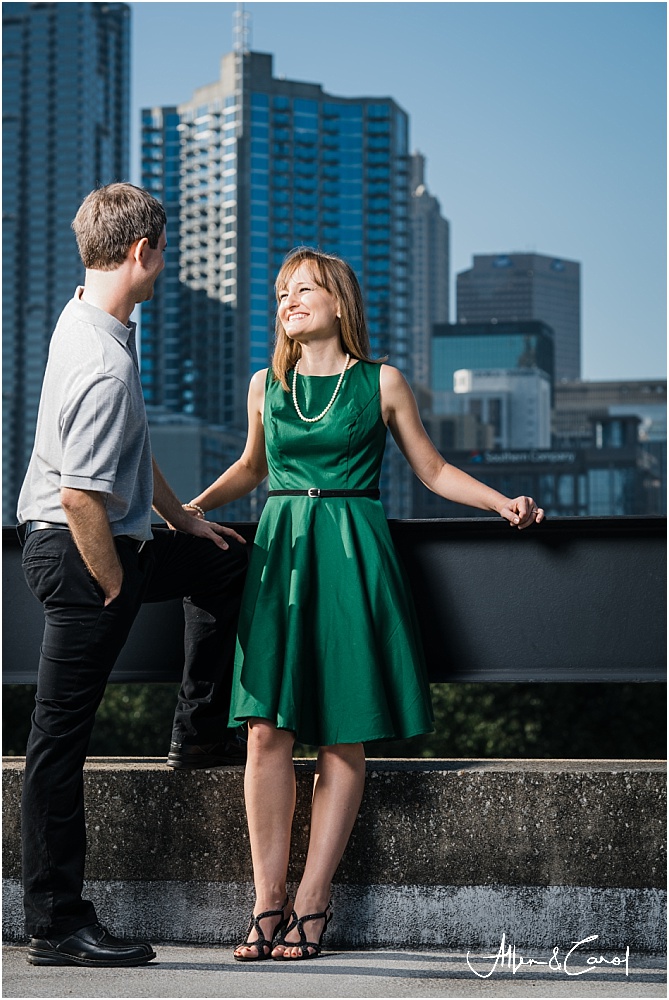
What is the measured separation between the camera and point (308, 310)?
377 cm

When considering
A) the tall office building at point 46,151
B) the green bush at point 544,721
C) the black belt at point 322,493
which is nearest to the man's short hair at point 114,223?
the black belt at point 322,493

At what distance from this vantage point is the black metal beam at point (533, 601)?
13.0 ft

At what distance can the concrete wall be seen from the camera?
361 centimetres

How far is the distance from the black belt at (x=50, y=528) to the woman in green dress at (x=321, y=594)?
15.8 inches

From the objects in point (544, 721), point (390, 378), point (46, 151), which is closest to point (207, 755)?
point (390, 378)

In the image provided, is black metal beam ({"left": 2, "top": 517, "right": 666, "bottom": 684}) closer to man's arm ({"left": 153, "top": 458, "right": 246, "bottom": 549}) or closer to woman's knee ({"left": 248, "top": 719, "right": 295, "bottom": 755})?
man's arm ({"left": 153, "top": 458, "right": 246, "bottom": 549})

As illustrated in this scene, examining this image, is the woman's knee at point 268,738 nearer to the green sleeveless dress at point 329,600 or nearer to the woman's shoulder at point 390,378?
the green sleeveless dress at point 329,600

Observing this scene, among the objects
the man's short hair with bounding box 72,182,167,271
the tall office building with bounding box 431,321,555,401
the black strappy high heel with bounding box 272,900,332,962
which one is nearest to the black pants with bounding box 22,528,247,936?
the black strappy high heel with bounding box 272,900,332,962

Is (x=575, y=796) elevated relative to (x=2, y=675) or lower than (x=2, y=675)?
lower

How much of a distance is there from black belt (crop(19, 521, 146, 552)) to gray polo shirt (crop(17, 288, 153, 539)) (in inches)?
0.7

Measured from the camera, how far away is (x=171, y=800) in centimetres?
373

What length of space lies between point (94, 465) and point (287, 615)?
79 centimetres

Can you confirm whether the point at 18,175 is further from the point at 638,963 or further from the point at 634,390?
the point at 638,963

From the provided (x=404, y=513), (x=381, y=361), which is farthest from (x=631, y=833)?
(x=404, y=513)
